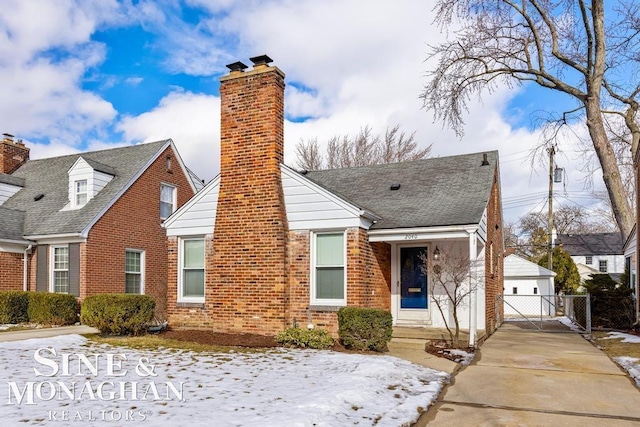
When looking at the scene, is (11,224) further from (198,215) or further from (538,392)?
(538,392)

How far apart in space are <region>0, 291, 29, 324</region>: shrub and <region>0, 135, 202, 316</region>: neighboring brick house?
4.25 ft

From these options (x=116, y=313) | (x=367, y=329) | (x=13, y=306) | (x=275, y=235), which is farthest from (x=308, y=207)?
(x=13, y=306)

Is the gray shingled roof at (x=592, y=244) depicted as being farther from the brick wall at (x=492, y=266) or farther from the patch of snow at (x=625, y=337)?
the patch of snow at (x=625, y=337)

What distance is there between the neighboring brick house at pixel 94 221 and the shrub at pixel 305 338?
579 cm

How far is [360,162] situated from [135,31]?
24.3m

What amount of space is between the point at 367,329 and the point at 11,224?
546 inches

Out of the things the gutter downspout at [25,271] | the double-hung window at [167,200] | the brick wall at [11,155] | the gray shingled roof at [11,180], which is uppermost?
the brick wall at [11,155]

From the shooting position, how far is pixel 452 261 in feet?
36.3

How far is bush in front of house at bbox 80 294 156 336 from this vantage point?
34.7 ft

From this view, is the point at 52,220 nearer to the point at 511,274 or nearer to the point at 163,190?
the point at 163,190

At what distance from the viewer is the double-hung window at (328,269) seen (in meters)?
10.7

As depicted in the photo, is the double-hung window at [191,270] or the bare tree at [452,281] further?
the double-hung window at [191,270]

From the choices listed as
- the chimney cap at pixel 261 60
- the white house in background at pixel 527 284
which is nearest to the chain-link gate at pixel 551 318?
the white house in background at pixel 527 284

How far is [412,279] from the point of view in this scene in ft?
41.8
